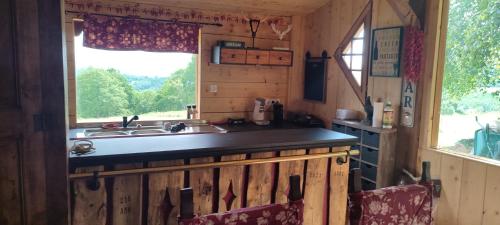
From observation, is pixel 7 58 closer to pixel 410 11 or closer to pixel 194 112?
pixel 194 112

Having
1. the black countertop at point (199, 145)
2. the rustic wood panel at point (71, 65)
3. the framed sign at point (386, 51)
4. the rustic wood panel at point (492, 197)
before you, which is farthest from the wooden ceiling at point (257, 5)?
the rustic wood panel at point (492, 197)

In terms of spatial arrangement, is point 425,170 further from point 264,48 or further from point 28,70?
point 264,48

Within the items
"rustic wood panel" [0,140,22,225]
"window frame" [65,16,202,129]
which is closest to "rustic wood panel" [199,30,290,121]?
"window frame" [65,16,202,129]

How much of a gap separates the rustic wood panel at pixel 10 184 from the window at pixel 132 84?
241 centimetres

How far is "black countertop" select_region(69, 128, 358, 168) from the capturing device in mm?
1386

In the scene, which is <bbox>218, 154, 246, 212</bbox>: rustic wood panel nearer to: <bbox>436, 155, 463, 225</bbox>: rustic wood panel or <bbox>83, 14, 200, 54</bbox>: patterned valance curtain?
<bbox>436, 155, 463, 225</bbox>: rustic wood panel

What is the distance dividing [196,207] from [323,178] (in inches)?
25.7

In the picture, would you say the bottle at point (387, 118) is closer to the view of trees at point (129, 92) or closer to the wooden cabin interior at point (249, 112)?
the wooden cabin interior at point (249, 112)

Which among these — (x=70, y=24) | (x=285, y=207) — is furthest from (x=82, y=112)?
(x=285, y=207)

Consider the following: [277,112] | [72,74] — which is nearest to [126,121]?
[72,74]

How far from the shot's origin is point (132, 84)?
12.6 feet

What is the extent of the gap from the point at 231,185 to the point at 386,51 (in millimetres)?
2263

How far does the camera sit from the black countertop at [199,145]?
1.39m

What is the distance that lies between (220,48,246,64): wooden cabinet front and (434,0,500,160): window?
194 cm
